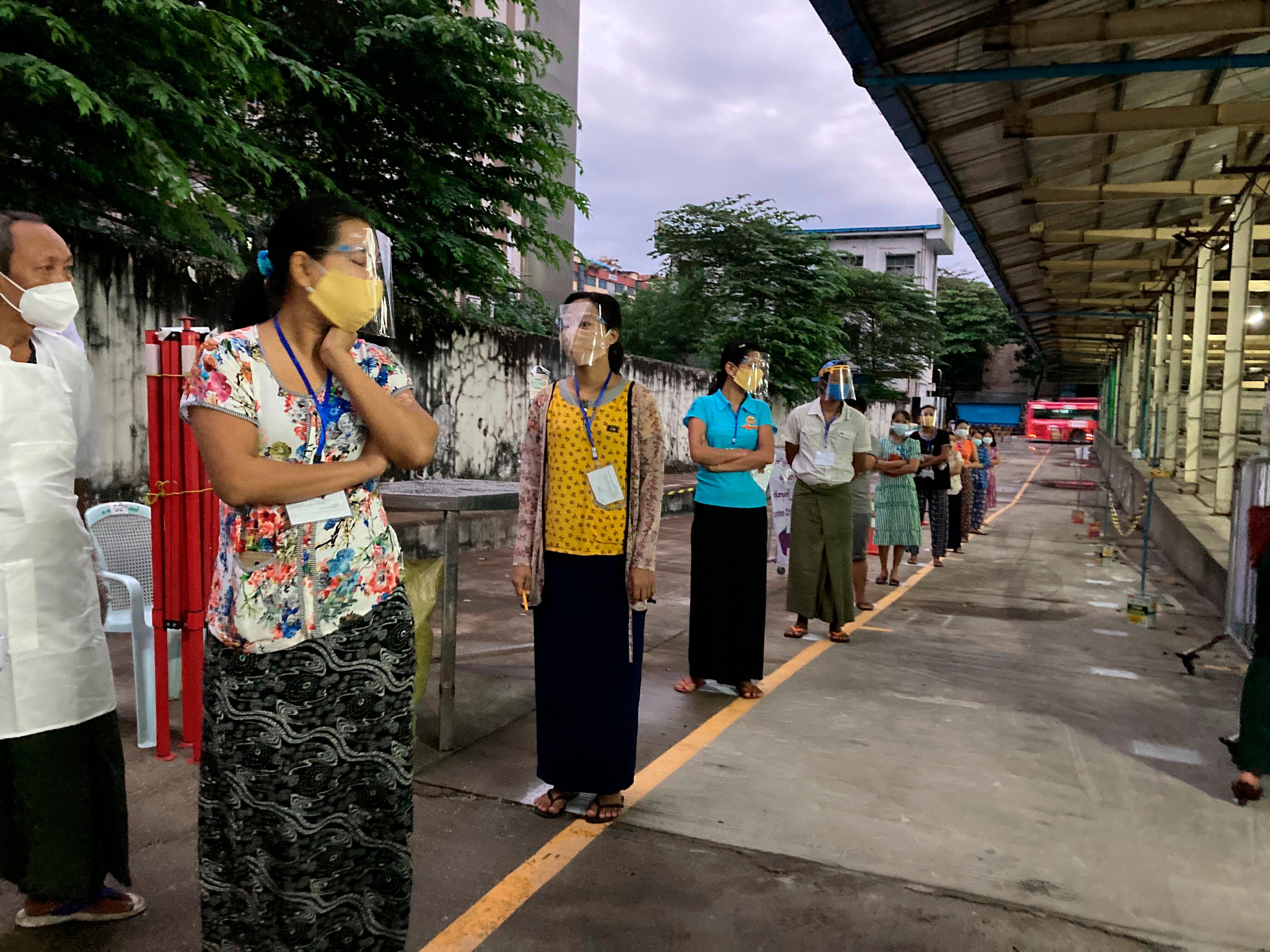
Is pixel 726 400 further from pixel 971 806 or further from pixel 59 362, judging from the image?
pixel 59 362

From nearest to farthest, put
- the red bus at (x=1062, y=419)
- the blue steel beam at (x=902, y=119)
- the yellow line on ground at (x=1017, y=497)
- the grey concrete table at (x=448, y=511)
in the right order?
the grey concrete table at (x=448, y=511)
the blue steel beam at (x=902, y=119)
the yellow line on ground at (x=1017, y=497)
the red bus at (x=1062, y=419)

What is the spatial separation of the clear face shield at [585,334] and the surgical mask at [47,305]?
1.53 metres

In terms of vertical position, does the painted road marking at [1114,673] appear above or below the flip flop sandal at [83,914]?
below

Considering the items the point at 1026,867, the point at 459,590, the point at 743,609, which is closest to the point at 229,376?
the point at 1026,867

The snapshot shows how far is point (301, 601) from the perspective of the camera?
1998 millimetres

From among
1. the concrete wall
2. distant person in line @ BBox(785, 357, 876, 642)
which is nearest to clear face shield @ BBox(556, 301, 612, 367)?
distant person in line @ BBox(785, 357, 876, 642)

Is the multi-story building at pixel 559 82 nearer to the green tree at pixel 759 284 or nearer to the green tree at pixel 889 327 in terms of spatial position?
the green tree at pixel 759 284

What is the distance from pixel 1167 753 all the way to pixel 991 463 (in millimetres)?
11137

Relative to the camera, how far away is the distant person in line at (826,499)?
6.23 m

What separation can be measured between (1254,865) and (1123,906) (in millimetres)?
693

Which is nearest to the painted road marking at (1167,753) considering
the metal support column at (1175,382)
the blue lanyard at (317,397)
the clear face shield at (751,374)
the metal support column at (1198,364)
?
the clear face shield at (751,374)

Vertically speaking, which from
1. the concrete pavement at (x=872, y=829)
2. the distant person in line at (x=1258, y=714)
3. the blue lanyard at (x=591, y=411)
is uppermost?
the blue lanyard at (x=591, y=411)

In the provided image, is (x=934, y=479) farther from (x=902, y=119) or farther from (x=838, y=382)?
(x=838, y=382)

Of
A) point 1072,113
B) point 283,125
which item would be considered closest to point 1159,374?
point 1072,113
